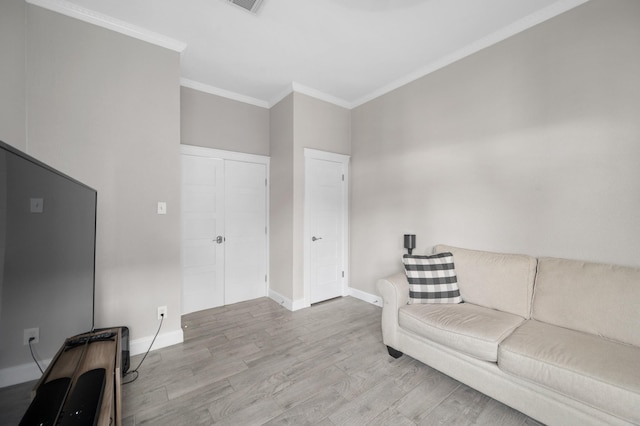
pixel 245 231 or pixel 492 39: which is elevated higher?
pixel 492 39

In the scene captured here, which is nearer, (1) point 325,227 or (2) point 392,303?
(2) point 392,303

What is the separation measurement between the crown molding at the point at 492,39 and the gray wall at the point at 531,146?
0.18ft

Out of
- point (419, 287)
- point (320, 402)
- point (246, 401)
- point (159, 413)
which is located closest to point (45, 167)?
point (159, 413)

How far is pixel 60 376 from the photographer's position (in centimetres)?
97

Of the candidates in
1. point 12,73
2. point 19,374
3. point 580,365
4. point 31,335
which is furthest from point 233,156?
point 580,365

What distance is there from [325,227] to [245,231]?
1.15 m

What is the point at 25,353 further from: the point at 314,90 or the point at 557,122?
the point at 314,90

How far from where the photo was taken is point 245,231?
11.9ft

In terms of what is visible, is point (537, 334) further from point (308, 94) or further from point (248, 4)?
point (308, 94)

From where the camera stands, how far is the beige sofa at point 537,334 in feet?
4.39

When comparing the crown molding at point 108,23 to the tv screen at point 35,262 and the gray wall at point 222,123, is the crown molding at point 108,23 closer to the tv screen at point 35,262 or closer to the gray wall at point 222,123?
the gray wall at point 222,123

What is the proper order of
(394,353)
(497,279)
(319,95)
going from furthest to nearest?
(319,95) < (394,353) < (497,279)

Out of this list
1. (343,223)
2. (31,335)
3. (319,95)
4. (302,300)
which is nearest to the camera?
(31,335)

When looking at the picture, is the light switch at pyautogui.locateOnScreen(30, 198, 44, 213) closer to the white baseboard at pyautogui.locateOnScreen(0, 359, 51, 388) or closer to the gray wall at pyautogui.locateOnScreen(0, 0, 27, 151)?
the white baseboard at pyautogui.locateOnScreen(0, 359, 51, 388)
